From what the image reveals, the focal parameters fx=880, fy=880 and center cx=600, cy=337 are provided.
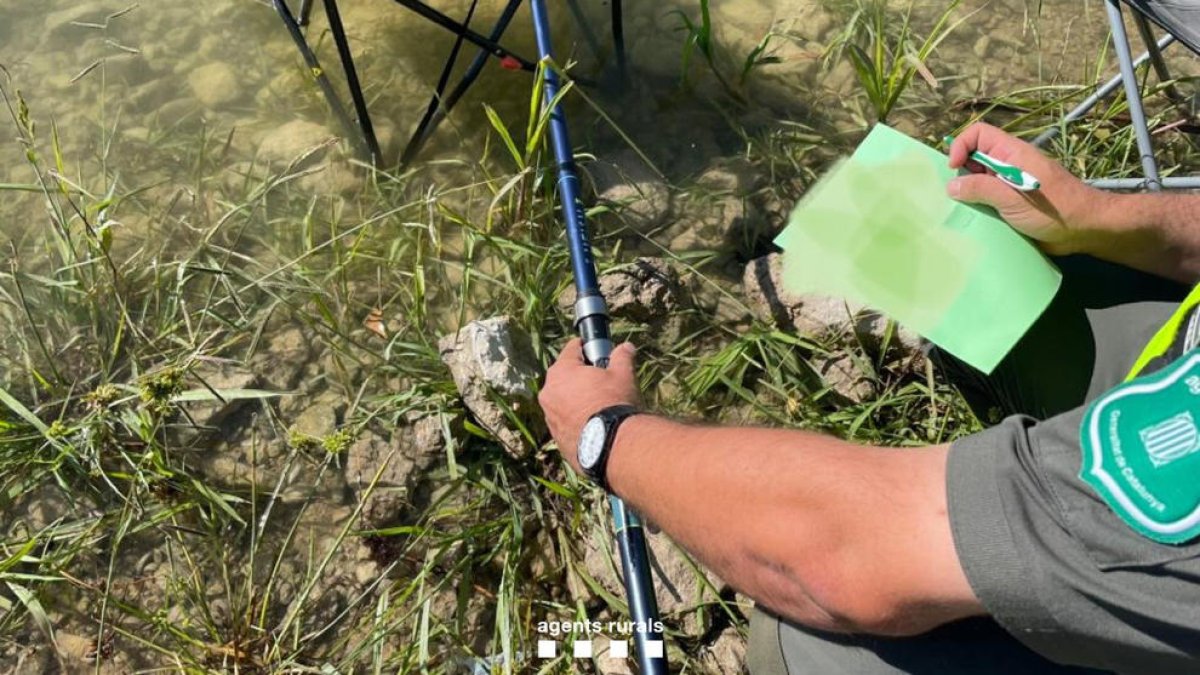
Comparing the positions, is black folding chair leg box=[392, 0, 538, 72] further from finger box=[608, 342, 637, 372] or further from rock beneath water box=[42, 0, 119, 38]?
rock beneath water box=[42, 0, 119, 38]

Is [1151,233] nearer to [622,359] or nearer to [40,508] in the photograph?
[622,359]

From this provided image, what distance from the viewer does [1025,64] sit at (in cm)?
249

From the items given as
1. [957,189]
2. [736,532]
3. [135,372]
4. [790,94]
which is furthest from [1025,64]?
[135,372]

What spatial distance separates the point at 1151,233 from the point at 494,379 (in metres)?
1.22

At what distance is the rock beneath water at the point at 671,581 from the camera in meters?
1.74

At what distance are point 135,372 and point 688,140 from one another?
1.45m

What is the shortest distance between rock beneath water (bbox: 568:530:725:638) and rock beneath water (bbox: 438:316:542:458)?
0.28 metres

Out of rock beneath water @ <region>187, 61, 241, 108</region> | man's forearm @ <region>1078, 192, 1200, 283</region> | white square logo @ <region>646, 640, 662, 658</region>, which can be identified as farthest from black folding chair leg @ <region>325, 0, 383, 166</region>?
man's forearm @ <region>1078, 192, 1200, 283</region>

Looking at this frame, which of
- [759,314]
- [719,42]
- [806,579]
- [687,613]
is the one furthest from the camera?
[719,42]

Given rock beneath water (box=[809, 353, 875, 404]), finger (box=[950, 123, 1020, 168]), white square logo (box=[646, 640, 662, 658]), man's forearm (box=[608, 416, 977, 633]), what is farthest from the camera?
rock beneath water (box=[809, 353, 875, 404])

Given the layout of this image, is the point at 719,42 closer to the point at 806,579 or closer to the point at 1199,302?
the point at 1199,302

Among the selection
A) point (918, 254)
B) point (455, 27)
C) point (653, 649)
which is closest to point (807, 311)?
point (918, 254)

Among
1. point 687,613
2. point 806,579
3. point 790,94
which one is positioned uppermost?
point 790,94

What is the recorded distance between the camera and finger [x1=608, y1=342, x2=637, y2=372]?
1443 mm
